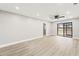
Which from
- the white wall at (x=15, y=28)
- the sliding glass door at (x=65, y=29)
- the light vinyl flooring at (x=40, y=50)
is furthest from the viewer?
the sliding glass door at (x=65, y=29)

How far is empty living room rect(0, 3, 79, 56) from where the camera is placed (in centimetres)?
468

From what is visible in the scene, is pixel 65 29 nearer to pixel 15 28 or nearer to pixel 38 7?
pixel 15 28

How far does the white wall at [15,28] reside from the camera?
5832 millimetres

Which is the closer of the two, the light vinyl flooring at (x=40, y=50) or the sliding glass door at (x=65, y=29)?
the light vinyl flooring at (x=40, y=50)

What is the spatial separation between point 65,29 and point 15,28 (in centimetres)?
791

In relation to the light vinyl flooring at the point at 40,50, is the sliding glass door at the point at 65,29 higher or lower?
higher

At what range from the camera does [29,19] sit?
8.89 m

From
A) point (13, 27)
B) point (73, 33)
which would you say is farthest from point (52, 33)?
point (13, 27)

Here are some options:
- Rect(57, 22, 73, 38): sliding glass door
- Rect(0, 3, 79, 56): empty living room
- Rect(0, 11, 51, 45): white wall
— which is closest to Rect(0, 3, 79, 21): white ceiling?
Rect(0, 3, 79, 56): empty living room

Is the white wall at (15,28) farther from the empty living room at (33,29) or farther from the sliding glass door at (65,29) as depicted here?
the sliding glass door at (65,29)

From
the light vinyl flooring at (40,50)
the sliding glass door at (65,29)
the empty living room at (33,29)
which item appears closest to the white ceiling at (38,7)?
the empty living room at (33,29)

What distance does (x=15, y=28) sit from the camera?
6910 millimetres

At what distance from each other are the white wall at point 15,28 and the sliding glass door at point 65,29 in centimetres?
477

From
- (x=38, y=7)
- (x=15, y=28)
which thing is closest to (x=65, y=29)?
(x=15, y=28)
